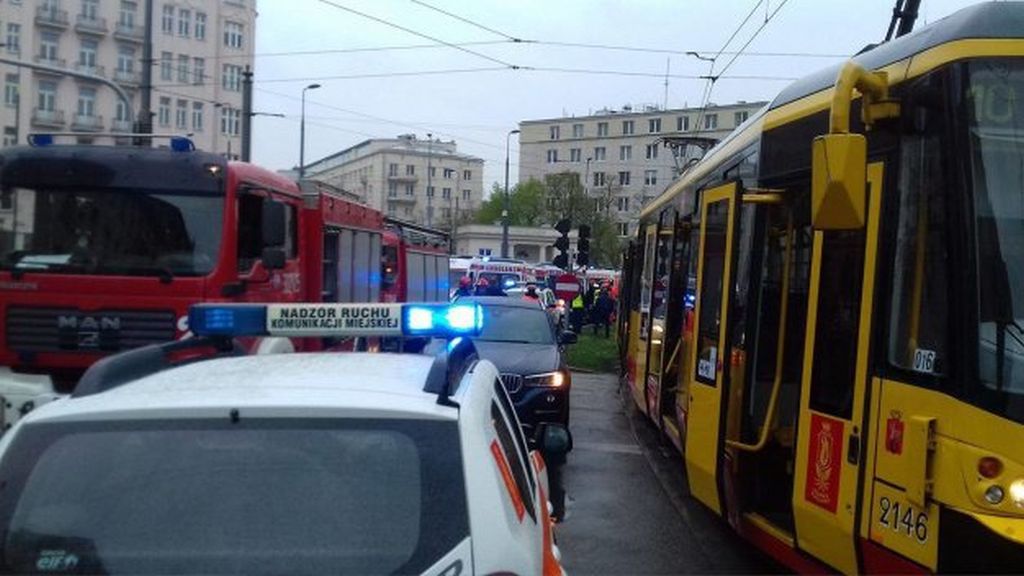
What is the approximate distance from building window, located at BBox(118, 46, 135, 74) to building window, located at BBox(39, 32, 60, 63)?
3.37 metres

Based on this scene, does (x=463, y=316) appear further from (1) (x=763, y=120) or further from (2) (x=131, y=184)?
(2) (x=131, y=184)

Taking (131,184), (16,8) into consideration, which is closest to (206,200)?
(131,184)

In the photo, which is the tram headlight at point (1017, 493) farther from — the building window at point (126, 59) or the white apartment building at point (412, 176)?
the white apartment building at point (412, 176)

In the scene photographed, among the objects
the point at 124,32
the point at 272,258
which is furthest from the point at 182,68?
the point at 272,258

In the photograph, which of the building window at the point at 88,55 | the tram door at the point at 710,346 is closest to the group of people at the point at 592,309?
the tram door at the point at 710,346

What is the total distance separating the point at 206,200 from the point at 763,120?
498cm

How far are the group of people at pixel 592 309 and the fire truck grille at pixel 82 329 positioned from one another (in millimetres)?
20966

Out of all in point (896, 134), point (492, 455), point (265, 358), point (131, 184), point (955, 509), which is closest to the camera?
point (492, 455)

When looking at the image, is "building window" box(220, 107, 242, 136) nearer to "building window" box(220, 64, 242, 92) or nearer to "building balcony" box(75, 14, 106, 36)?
"building window" box(220, 64, 242, 92)

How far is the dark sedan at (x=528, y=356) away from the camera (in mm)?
12281

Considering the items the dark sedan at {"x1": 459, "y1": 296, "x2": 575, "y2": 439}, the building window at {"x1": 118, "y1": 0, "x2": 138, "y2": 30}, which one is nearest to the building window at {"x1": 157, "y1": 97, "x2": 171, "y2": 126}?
the building window at {"x1": 118, "y1": 0, "x2": 138, "y2": 30}

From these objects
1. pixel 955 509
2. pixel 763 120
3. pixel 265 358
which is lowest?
pixel 955 509

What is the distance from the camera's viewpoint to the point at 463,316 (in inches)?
161

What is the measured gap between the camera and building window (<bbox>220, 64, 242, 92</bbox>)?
53700 millimetres
